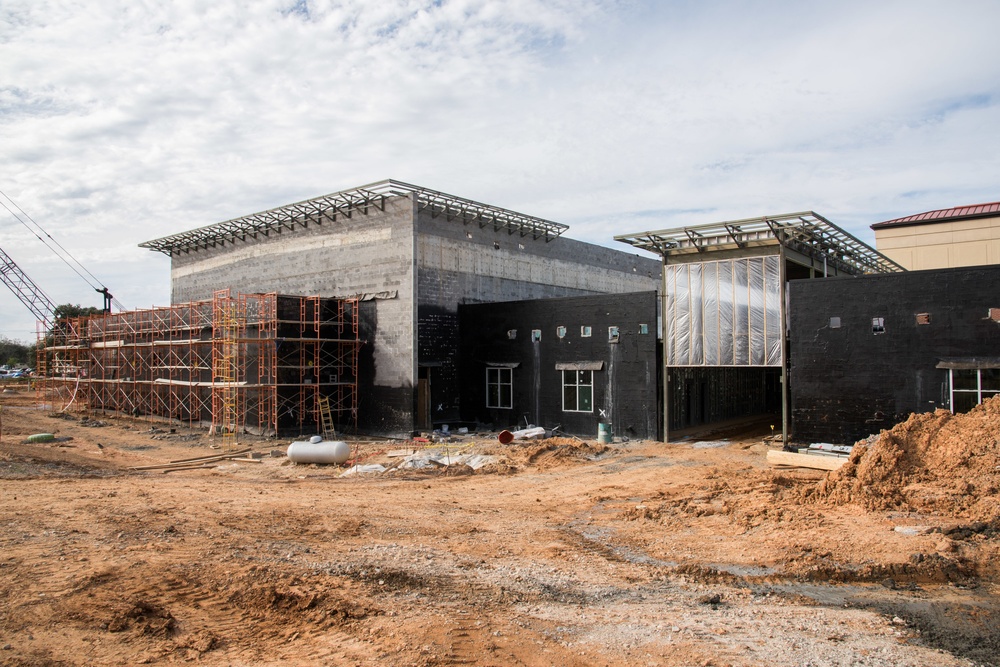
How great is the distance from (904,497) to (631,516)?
4.61 metres

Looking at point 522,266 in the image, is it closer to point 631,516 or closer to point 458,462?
point 458,462

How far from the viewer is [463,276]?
27797 mm

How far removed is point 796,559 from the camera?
9.14 meters

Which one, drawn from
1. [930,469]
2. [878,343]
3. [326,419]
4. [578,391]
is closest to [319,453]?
[326,419]

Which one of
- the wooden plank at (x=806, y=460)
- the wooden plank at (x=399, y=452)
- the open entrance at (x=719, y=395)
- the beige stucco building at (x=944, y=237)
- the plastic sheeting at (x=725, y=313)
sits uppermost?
the beige stucco building at (x=944, y=237)

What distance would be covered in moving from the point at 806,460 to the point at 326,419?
1750 centimetres

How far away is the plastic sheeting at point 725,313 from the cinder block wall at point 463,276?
9226mm

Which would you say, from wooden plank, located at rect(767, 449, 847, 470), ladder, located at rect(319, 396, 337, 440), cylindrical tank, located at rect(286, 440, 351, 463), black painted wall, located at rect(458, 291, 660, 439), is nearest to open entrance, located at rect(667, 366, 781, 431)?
black painted wall, located at rect(458, 291, 660, 439)

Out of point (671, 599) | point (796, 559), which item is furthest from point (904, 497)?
point (671, 599)

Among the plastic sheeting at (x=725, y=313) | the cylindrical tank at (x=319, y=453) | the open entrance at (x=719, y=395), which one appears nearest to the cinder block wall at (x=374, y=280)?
the cylindrical tank at (x=319, y=453)

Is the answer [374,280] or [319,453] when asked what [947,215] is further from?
[319,453]

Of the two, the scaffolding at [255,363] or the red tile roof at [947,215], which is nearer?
the scaffolding at [255,363]

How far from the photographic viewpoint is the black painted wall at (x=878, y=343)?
55.4 ft

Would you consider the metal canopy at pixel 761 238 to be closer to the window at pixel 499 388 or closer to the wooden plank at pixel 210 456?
the window at pixel 499 388
